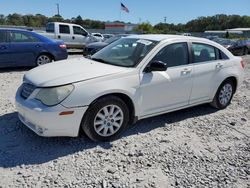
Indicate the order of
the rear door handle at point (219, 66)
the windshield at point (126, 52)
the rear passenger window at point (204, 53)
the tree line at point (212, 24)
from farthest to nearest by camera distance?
the tree line at point (212, 24)
the rear door handle at point (219, 66)
the rear passenger window at point (204, 53)
the windshield at point (126, 52)

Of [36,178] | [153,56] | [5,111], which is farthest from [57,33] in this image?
[36,178]

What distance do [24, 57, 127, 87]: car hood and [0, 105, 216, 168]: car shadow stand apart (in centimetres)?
83

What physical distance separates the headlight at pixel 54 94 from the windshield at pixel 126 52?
1.07 m

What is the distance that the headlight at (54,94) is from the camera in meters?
3.50

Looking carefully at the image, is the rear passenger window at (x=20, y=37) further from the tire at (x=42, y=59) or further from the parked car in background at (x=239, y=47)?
the parked car in background at (x=239, y=47)

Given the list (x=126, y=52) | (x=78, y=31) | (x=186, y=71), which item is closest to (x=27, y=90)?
(x=126, y=52)

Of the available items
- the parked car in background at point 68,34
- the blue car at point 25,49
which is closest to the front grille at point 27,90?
the blue car at point 25,49

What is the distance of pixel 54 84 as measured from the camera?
3.57m

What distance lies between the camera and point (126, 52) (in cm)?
459

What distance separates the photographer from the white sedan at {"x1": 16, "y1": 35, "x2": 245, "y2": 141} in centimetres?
355

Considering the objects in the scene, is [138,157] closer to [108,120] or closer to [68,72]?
[108,120]

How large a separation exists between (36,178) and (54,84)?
1182 mm

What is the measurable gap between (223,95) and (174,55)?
1.64m

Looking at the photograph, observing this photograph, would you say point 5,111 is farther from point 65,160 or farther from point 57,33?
point 57,33
